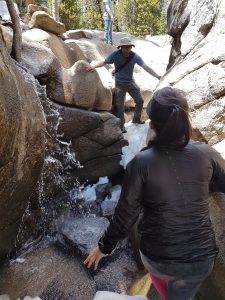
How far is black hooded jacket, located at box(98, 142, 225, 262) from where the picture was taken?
213 cm

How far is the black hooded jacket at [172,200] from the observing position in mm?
2129

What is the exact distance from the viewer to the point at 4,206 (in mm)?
4297

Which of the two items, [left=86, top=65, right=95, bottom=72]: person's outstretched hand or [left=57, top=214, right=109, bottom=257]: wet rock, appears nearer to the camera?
[left=57, top=214, right=109, bottom=257]: wet rock

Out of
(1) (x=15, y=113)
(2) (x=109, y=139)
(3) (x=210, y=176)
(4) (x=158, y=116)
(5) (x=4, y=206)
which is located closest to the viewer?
(4) (x=158, y=116)

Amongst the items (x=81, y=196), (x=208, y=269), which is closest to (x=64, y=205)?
(x=81, y=196)

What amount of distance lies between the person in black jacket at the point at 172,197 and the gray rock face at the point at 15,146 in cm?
189

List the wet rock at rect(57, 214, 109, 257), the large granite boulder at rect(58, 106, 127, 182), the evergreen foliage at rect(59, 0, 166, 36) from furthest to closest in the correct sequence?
the evergreen foliage at rect(59, 0, 166, 36)
the large granite boulder at rect(58, 106, 127, 182)
the wet rock at rect(57, 214, 109, 257)

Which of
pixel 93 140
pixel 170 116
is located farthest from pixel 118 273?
pixel 170 116

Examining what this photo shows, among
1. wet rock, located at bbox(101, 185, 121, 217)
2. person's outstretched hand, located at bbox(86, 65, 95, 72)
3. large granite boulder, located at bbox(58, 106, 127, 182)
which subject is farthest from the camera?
person's outstretched hand, located at bbox(86, 65, 95, 72)

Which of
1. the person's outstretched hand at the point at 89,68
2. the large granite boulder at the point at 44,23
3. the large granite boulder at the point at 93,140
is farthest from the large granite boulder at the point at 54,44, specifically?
the large granite boulder at the point at 93,140

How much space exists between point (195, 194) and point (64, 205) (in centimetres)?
470

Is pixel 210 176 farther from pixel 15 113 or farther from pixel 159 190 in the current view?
pixel 15 113

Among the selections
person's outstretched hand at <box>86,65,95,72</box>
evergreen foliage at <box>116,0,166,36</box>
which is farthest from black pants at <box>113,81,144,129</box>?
evergreen foliage at <box>116,0,166,36</box>

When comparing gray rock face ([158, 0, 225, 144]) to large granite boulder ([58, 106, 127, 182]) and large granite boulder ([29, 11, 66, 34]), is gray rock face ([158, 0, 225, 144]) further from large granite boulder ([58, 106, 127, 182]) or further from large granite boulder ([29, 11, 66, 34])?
large granite boulder ([29, 11, 66, 34])
